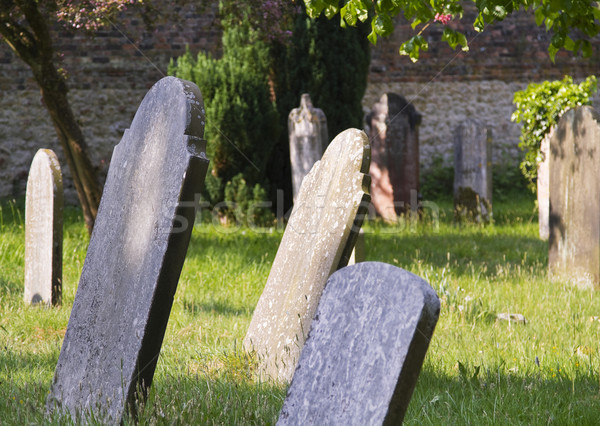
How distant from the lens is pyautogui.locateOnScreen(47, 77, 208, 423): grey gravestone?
255cm

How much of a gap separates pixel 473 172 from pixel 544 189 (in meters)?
1.57

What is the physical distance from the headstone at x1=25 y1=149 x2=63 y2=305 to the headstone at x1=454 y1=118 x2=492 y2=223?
598 cm

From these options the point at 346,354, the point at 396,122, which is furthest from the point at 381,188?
the point at 346,354

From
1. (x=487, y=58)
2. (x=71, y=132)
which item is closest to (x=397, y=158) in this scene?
(x=487, y=58)

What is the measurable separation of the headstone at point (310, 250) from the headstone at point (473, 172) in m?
6.03

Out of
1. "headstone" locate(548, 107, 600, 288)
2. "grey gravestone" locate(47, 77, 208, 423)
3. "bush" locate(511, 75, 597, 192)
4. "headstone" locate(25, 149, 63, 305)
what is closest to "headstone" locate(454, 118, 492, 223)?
"bush" locate(511, 75, 597, 192)

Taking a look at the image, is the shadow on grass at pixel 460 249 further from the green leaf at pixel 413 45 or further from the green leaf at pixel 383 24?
the green leaf at pixel 383 24

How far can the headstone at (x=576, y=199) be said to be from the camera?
18.0ft

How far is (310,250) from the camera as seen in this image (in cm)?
355

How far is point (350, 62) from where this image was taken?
9.68m

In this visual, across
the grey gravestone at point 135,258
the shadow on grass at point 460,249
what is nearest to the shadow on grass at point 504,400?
the grey gravestone at point 135,258

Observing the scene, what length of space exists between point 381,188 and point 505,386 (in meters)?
6.60

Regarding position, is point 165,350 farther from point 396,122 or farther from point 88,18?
point 396,122

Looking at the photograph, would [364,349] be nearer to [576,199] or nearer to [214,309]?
[214,309]
